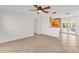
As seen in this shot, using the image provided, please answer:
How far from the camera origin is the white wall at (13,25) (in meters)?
7.94

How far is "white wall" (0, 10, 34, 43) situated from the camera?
26.0ft

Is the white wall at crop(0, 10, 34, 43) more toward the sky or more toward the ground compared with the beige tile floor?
more toward the sky

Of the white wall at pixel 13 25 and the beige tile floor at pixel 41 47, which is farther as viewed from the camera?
the white wall at pixel 13 25

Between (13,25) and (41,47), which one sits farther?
(13,25)

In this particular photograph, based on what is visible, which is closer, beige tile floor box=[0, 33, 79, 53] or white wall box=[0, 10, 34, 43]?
beige tile floor box=[0, 33, 79, 53]

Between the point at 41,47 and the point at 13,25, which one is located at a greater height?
the point at 13,25

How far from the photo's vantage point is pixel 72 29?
10102 mm

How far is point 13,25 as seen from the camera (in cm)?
900

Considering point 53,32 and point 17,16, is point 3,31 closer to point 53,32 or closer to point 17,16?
point 17,16

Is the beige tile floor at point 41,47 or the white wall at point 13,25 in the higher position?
the white wall at point 13,25
